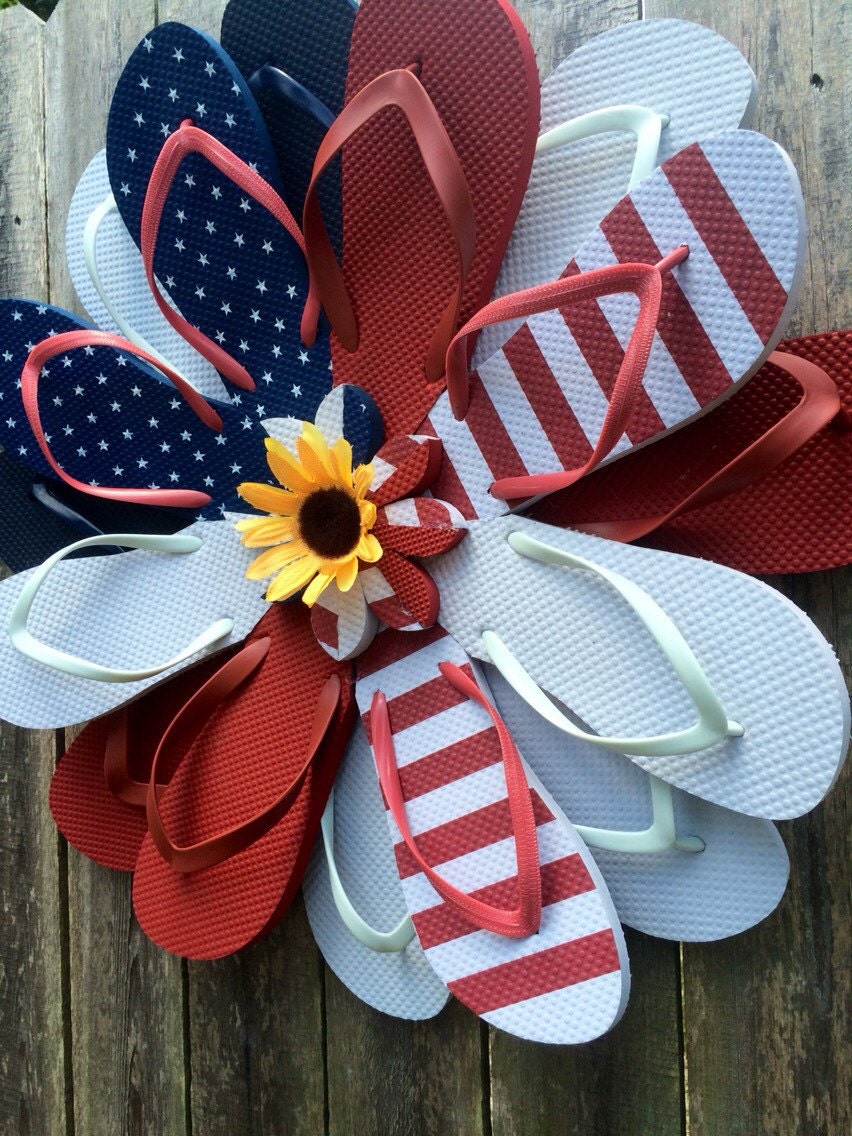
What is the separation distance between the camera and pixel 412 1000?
715 mm

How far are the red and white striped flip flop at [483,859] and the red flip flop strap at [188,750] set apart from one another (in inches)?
1.4

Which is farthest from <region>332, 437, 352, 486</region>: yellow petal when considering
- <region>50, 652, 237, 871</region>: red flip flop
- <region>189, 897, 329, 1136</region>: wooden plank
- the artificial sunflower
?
<region>189, 897, 329, 1136</region>: wooden plank

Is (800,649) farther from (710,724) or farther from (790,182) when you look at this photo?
(790,182)

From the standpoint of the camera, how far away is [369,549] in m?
0.65

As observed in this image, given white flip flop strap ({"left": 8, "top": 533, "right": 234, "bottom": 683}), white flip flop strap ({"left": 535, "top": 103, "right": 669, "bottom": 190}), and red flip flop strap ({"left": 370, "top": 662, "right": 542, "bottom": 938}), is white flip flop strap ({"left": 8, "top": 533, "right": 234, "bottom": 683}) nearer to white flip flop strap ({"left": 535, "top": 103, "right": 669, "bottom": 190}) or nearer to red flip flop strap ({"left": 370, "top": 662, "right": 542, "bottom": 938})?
red flip flop strap ({"left": 370, "top": 662, "right": 542, "bottom": 938})

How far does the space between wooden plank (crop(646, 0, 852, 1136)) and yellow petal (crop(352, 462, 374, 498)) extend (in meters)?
0.26

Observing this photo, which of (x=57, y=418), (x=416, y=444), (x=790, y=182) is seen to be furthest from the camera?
(x=57, y=418)

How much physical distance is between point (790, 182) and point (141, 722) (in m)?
0.58

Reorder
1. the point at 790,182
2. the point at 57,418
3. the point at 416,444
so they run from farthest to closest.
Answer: the point at 57,418
the point at 416,444
the point at 790,182

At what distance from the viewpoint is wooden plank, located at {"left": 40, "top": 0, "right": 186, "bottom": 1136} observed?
0.84 metres

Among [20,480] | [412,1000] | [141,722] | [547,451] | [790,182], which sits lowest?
[412,1000]

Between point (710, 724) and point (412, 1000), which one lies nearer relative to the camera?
point (710, 724)

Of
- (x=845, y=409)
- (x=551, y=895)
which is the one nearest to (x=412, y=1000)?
(x=551, y=895)

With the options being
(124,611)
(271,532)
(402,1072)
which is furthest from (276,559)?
(402,1072)
